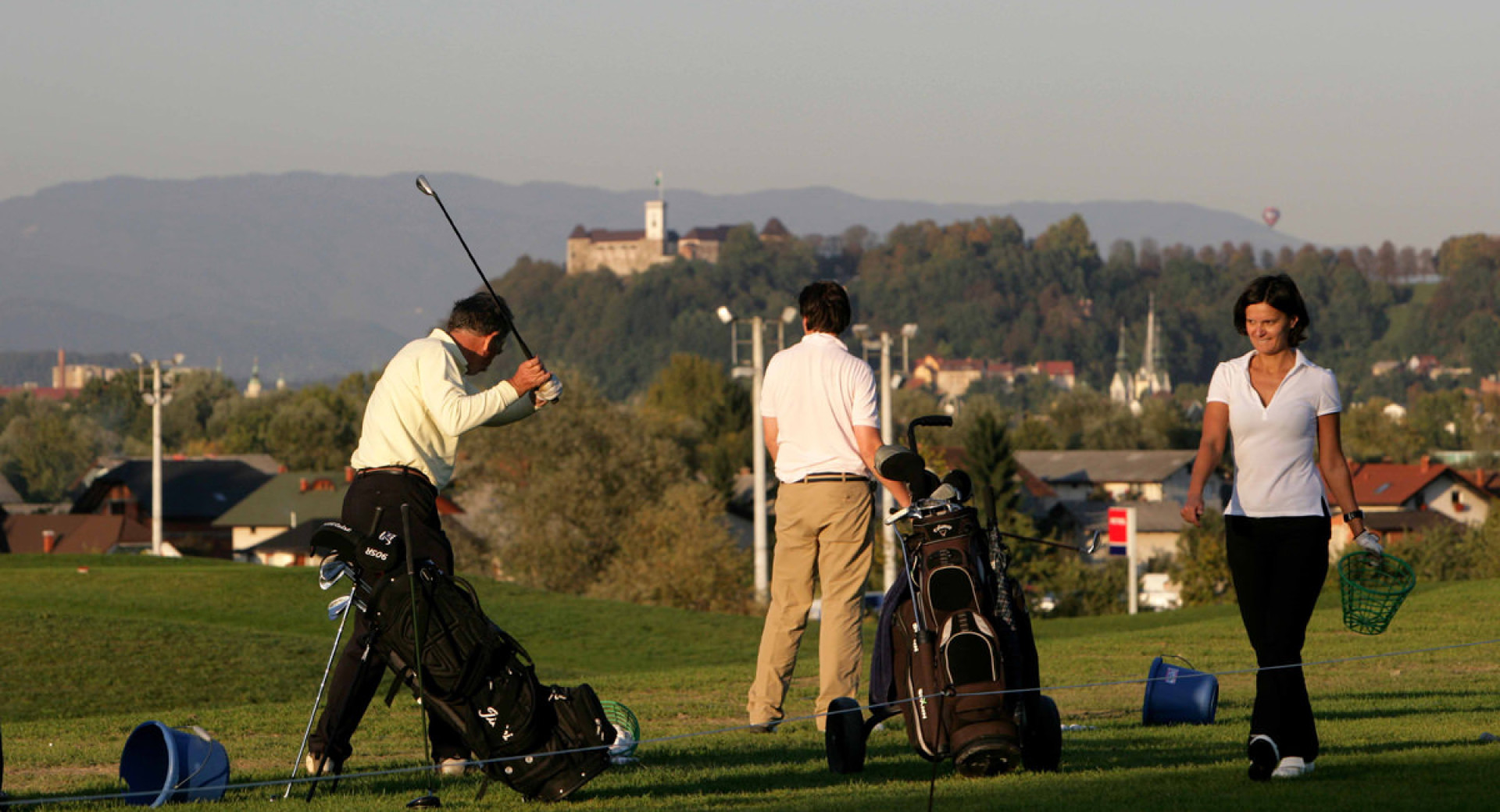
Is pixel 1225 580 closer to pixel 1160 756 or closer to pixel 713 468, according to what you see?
pixel 713 468

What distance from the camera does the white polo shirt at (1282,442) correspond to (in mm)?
7832

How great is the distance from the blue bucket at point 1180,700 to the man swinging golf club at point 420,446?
3895 mm

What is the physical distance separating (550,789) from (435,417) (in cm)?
171

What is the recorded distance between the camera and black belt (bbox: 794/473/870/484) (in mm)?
9469

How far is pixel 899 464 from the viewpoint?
8.23m

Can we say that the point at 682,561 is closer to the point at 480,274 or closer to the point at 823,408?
the point at 823,408

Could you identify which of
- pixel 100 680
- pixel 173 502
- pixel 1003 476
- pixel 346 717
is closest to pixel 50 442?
pixel 173 502

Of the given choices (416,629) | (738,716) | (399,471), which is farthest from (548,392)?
(738,716)

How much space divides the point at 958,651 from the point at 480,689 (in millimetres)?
1935

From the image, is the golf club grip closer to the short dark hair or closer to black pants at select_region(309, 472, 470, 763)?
black pants at select_region(309, 472, 470, 763)

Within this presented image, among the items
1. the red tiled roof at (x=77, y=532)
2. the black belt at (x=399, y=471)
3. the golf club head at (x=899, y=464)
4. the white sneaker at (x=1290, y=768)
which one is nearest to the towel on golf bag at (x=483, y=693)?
the black belt at (x=399, y=471)

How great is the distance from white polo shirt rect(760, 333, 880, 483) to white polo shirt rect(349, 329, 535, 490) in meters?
1.79

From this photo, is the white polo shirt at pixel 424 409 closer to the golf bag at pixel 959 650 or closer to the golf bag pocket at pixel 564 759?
the golf bag pocket at pixel 564 759

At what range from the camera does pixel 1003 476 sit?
88.8m
